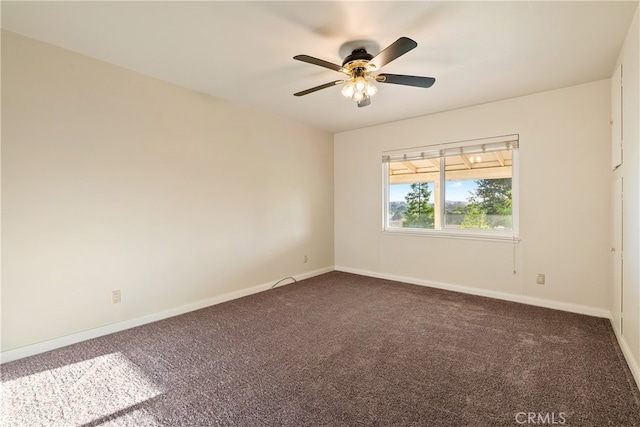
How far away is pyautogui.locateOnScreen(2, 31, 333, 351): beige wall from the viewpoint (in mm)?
2279

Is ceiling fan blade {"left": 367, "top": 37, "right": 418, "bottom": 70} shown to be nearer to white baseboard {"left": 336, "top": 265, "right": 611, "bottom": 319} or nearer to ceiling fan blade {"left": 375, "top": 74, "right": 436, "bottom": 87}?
ceiling fan blade {"left": 375, "top": 74, "right": 436, "bottom": 87}

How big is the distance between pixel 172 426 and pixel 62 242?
6.08ft

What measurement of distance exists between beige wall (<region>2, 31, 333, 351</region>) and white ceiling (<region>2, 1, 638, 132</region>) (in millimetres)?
335

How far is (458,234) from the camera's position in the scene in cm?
398

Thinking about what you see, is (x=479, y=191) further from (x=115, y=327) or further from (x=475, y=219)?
(x=115, y=327)

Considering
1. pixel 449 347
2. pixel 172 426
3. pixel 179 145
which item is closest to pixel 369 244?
pixel 449 347

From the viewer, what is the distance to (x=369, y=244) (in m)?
4.84

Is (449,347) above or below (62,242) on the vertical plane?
below

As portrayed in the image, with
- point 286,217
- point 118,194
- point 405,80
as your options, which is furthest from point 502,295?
point 118,194

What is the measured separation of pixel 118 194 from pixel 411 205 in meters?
3.72

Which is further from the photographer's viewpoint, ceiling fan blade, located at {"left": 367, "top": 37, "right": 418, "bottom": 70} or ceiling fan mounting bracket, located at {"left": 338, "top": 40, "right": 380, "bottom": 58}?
ceiling fan mounting bracket, located at {"left": 338, "top": 40, "right": 380, "bottom": 58}

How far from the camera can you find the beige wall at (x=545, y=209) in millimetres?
3066

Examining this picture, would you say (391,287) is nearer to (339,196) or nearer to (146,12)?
(339,196)

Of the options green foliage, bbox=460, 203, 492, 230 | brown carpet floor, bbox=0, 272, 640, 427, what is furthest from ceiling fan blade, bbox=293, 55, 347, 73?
green foliage, bbox=460, 203, 492, 230
